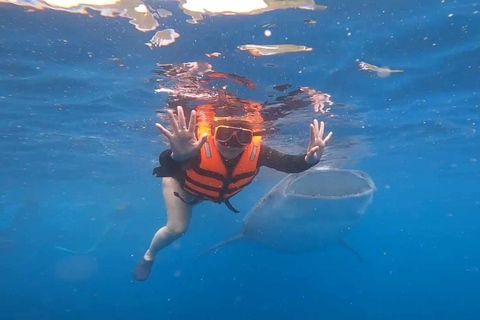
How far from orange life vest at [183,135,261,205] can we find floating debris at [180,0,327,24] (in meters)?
2.49

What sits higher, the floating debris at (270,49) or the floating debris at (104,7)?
the floating debris at (104,7)

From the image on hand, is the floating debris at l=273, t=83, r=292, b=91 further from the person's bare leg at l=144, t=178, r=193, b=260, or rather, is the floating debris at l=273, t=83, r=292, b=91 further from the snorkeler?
the person's bare leg at l=144, t=178, r=193, b=260

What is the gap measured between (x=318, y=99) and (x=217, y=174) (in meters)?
6.28

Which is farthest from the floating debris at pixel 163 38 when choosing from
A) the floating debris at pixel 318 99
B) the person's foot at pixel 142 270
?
the person's foot at pixel 142 270

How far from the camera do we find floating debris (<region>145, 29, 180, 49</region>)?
23.7 ft

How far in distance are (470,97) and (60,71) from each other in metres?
13.8

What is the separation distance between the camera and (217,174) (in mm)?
6289

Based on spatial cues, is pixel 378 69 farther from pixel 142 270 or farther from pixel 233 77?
pixel 142 270

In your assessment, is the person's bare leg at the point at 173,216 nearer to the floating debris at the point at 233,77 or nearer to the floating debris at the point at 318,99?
the floating debris at the point at 233,77

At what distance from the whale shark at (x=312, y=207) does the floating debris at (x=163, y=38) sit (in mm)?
4653

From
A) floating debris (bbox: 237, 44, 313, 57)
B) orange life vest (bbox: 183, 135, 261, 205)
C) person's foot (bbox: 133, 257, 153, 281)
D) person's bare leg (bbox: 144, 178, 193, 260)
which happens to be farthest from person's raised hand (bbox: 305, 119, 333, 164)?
person's foot (bbox: 133, 257, 153, 281)

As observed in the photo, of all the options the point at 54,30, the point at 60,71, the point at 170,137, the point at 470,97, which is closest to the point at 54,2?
the point at 54,30

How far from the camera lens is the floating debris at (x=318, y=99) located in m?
10.5

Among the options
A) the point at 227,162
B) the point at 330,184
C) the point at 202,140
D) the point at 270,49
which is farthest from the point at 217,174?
the point at 330,184
